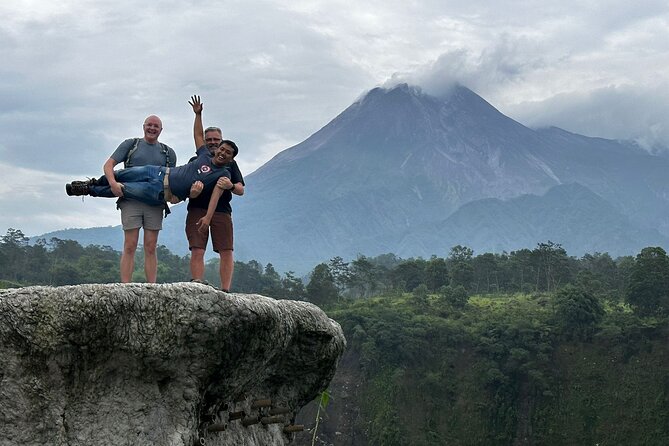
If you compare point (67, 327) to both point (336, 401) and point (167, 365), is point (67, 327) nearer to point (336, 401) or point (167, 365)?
point (167, 365)

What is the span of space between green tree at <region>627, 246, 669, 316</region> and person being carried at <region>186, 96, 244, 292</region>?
4998 cm

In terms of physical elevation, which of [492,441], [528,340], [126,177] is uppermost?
[126,177]

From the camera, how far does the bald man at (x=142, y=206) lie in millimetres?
6340

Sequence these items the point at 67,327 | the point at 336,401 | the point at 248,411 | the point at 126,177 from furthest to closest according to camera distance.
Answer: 1. the point at 336,401
2. the point at 126,177
3. the point at 248,411
4. the point at 67,327

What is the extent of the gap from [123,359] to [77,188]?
1.86m

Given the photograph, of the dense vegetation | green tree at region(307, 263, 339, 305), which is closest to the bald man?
the dense vegetation

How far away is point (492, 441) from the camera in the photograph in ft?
169

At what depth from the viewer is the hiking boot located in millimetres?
6090

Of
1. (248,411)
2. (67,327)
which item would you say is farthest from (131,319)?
(248,411)

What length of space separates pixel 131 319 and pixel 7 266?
59.4 metres

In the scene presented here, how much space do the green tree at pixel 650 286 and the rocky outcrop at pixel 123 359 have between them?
5155cm

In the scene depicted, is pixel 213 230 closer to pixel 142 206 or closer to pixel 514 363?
pixel 142 206

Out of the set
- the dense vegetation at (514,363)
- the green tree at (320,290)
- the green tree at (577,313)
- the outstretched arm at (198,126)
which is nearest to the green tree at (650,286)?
the dense vegetation at (514,363)

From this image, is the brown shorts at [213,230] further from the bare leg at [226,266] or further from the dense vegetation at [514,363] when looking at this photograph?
the dense vegetation at [514,363]
